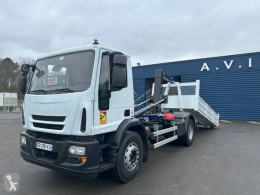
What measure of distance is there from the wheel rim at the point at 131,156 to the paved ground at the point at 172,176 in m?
0.32

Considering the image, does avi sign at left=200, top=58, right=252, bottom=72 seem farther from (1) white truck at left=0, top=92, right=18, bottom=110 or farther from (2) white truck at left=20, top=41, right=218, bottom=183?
(1) white truck at left=0, top=92, right=18, bottom=110

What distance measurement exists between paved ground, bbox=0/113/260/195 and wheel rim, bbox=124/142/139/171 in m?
0.32

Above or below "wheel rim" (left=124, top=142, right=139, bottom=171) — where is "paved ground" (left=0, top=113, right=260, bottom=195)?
below

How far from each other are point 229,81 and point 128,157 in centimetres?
1260

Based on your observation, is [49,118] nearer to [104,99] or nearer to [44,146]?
[44,146]

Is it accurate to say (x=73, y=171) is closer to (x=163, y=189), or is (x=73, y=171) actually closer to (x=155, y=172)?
(x=163, y=189)

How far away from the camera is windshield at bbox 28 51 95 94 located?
128 inches

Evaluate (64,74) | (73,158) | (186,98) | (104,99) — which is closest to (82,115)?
(104,99)

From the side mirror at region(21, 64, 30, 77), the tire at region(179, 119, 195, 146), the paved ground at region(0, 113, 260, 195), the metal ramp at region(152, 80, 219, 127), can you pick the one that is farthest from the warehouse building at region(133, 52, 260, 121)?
the side mirror at region(21, 64, 30, 77)

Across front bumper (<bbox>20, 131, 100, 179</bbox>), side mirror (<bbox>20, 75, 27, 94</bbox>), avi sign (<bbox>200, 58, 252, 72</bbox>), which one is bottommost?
front bumper (<bbox>20, 131, 100, 179</bbox>)

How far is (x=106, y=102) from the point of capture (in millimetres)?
3309

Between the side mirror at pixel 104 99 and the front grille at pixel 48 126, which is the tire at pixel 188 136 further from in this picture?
the front grille at pixel 48 126

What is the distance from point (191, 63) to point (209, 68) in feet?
4.78

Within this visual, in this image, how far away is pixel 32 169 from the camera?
4523 millimetres
